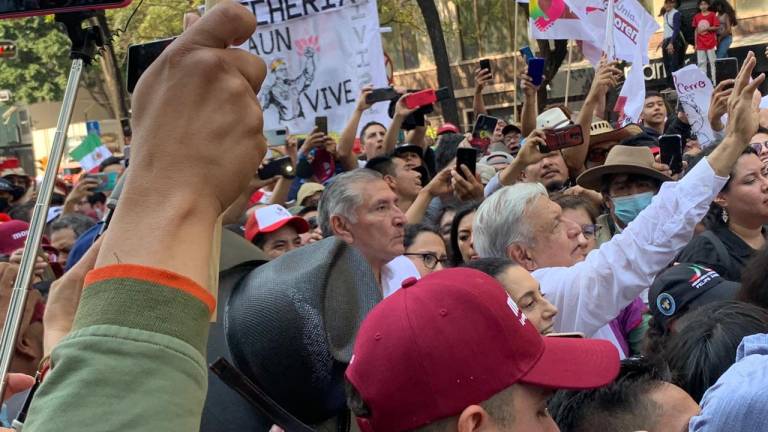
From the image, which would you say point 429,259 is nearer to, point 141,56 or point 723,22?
point 141,56

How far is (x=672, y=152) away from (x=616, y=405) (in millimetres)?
4117

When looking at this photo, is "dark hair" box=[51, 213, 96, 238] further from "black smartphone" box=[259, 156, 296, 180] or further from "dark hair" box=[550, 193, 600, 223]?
"dark hair" box=[550, 193, 600, 223]

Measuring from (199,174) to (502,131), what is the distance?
8799mm

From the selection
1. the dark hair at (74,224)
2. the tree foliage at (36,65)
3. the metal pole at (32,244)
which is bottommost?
the tree foliage at (36,65)

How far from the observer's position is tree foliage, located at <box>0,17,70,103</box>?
33.7 meters

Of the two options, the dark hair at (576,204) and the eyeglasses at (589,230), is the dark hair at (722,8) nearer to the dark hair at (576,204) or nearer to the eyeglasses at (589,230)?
the dark hair at (576,204)

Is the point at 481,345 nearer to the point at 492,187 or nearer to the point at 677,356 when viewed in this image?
the point at 677,356

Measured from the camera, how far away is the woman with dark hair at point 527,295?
324cm

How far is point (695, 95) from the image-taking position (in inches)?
319

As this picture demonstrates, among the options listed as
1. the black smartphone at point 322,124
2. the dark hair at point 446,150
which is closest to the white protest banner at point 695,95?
the dark hair at point 446,150

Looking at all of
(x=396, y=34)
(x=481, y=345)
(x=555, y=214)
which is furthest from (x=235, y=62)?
(x=396, y=34)

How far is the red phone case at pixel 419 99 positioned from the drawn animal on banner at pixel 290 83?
2.80 ft

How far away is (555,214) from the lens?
161 inches

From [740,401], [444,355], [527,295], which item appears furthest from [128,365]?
[527,295]
